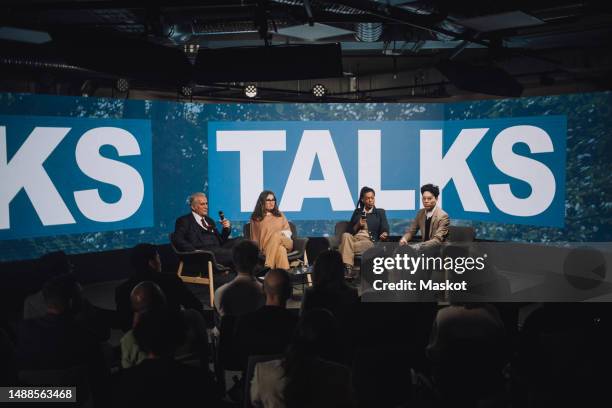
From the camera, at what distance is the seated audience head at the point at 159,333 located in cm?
206

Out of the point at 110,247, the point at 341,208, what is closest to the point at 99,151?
the point at 110,247

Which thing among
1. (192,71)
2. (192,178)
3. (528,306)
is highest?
(192,71)

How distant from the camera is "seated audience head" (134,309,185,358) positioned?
2.06 metres

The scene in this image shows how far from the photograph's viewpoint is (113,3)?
517cm

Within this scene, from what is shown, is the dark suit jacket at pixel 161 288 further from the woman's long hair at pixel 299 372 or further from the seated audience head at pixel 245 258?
the woman's long hair at pixel 299 372

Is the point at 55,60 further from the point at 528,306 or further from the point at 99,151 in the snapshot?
the point at 528,306

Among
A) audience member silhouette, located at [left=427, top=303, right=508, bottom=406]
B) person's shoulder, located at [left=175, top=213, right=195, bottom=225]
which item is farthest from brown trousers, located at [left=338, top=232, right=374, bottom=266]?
audience member silhouette, located at [left=427, top=303, right=508, bottom=406]

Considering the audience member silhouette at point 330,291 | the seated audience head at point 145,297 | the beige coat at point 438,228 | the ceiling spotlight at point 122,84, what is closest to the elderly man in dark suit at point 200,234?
the beige coat at point 438,228

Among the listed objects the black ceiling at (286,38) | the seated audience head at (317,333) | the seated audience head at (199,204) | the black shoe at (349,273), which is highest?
the black ceiling at (286,38)

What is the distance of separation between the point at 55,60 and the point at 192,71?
263 centimetres

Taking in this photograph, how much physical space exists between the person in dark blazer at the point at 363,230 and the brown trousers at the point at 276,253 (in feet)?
2.71

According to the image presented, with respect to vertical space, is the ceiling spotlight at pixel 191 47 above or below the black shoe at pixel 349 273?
above

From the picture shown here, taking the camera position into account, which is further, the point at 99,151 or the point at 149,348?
the point at 99,151

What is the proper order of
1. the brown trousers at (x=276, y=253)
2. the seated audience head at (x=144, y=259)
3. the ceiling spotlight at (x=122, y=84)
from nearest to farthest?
the seated audience head at (x=144, y=259), the brown trousers at (x=276, y=253), the ceiling spotlight at (x=122, y=84)
